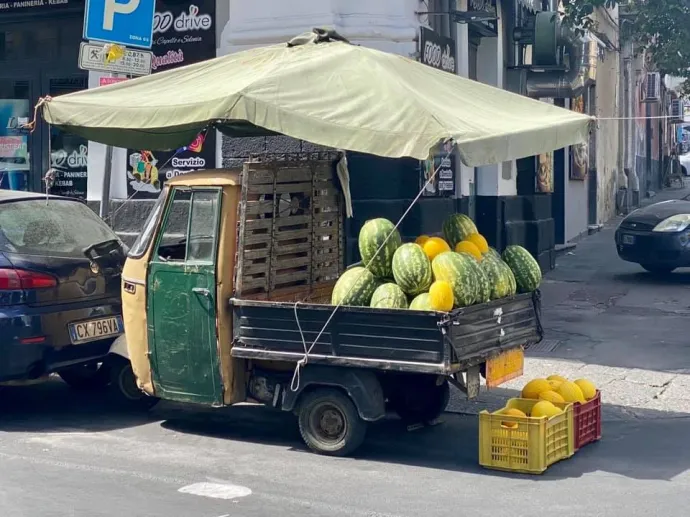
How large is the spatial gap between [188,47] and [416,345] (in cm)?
762

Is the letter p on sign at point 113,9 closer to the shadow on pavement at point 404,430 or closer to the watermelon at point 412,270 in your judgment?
the shadow on pavement at point 404,430

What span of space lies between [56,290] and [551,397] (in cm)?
370

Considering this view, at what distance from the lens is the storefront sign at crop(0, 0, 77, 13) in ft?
46.3

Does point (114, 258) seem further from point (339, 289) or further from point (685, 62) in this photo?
point (685, 62)

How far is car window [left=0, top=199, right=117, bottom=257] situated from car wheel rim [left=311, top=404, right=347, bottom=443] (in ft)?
7.99

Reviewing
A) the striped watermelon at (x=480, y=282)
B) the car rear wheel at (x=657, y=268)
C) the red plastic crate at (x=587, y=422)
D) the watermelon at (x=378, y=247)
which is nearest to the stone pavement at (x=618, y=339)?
the car rear wheel at (x=657, y=268)

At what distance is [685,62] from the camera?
682 inches

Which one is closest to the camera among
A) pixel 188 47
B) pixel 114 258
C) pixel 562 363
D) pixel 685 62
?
pixel 114 258

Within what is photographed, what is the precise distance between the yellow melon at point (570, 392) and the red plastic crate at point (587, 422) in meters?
0.07

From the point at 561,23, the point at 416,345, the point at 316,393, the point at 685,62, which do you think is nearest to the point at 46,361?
the point at 316,393

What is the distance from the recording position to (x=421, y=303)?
6637mm

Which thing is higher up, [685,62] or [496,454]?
[685,62]

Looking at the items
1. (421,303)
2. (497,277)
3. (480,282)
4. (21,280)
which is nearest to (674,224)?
(497,277)

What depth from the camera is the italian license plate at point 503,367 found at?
6845mm
